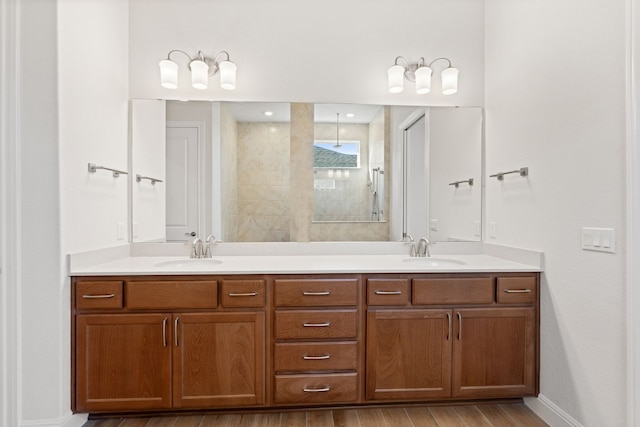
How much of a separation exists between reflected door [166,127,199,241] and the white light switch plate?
235 centimetres

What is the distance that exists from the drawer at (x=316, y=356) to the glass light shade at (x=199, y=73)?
1.79 m

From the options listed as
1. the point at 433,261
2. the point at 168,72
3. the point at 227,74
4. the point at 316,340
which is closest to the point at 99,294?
the point at 316,340

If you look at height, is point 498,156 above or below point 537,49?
below

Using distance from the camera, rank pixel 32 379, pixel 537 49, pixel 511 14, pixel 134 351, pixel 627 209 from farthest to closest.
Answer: pixel 511 14
pixel 537 49
pixel 134 351
pixel 32 379
pixel 627 209

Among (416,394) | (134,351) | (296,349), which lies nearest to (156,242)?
(134,351)

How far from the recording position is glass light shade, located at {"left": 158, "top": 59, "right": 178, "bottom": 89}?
2453mm

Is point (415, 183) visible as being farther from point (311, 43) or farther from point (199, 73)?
point (199, 73)

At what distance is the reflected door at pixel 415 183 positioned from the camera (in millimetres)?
Answer: 2713

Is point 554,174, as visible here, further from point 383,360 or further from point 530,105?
point 383,360

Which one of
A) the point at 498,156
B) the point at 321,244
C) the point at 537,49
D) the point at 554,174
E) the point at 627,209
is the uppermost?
the point at 537,49

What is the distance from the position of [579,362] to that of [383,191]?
59.6 inches

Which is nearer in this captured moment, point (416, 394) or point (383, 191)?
point (416, 394)

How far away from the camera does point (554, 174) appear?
200 centimetres

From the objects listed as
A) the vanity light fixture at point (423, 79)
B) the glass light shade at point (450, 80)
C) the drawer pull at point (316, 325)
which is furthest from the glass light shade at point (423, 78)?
the drawer pull at point (316, 325)
